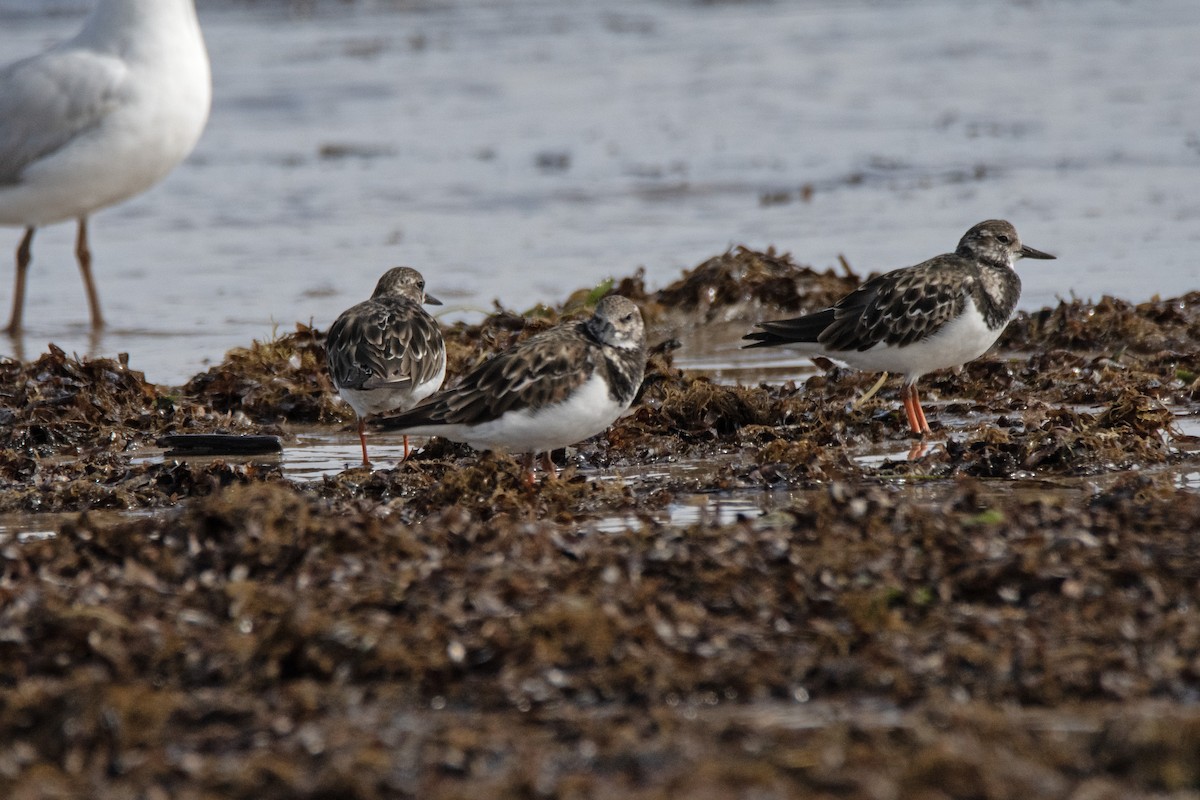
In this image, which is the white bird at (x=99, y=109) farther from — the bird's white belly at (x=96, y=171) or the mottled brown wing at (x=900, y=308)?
the mottled brown wing at (x=900, y=308)

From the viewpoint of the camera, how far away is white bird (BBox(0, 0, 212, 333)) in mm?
8062

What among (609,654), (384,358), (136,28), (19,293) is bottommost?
(609,654)

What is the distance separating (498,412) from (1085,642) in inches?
82.3

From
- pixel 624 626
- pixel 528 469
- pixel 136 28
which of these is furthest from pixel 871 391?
pixel 136 28

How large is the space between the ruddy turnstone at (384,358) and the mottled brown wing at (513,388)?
543 millimetres

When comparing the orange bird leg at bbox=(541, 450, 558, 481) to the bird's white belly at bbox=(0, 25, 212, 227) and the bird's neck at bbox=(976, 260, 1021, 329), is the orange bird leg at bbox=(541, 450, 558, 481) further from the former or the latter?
the bird's white belly at bbox=(0, 25, 212, 227)

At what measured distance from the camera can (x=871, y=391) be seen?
6.17 meters

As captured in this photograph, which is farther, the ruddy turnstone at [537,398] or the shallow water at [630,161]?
the shallow water at [630,161]

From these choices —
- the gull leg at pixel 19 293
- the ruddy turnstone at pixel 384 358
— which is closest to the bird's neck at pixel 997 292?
the ruddy turnstone at pixel 384 358

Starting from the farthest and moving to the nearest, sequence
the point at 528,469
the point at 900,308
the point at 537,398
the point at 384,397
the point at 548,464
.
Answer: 1. the point at 900,308
2. the point at 384,397
3. the point at 548,464
4. the point at 528,469
5. the point at 537,398

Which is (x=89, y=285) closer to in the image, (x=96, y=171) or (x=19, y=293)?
(x=19, y=293)

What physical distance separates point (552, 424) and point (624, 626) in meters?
1.55

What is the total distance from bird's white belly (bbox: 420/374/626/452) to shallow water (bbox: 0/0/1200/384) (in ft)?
8.84

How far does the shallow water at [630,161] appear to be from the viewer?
9.04m
